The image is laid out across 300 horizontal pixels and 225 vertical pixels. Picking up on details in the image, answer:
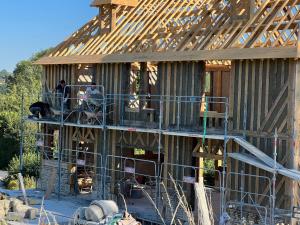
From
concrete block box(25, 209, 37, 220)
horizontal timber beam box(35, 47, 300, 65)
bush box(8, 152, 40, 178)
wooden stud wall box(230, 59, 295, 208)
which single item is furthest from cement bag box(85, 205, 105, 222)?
bush box(8, 152, 40, 178)

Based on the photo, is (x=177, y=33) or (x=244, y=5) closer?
(x=244, y=5)

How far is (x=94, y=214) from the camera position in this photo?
47.8 feet

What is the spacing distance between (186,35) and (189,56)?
57.9 inches

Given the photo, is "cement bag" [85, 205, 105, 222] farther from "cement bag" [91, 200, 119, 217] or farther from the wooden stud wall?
the wooden stud wall

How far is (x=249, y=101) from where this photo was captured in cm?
1486

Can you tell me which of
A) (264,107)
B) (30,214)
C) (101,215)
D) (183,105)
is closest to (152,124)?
(183,105)

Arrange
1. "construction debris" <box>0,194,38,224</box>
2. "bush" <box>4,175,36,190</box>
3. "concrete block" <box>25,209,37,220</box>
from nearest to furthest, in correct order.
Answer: "construction debris" <box>0,194,38,224</box>
"concrete block" <box>25,209,37,220</box>
"bush" <box>4,175,36,190</box>

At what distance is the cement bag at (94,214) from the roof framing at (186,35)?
5110 mm

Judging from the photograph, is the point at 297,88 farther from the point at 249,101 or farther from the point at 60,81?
the point at 60,81

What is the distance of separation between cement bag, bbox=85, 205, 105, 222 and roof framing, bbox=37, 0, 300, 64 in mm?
5110

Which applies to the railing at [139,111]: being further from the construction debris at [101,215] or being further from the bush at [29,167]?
the bush at [29,167]

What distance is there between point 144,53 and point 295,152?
6226mm

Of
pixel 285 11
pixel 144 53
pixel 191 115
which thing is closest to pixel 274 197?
pixel 191 115

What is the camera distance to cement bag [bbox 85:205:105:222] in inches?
572
